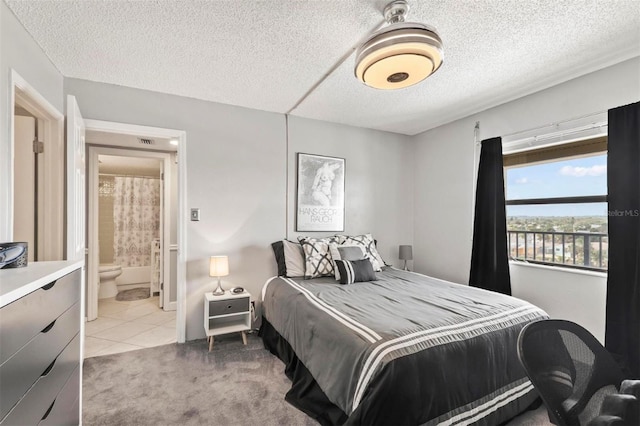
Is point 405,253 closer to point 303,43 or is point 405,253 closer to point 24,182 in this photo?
point 303,43

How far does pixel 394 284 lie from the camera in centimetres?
274

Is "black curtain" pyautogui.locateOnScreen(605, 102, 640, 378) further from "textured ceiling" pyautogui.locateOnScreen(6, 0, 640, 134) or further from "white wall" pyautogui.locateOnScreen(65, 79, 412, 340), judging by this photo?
"white wall" pyautogui.locateOnScreen(65, 79, 412, 340)

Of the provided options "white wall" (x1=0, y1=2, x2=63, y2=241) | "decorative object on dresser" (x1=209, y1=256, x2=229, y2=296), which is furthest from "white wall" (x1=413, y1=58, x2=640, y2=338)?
"white wall" (x1=0, y1=2, x2=63, y2=241)

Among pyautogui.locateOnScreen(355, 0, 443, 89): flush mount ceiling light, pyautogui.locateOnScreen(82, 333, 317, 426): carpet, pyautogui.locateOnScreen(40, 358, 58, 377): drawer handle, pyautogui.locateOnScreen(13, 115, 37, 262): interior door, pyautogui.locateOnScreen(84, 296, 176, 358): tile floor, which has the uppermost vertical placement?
pyautogui.locateOnScreen(355, 0, 443, 89): flush mount ceiling light

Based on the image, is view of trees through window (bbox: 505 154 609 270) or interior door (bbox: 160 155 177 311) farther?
interior door (bbox: 160 155 177 311)

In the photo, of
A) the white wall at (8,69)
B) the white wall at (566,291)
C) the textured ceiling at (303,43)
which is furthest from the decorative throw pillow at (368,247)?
the white wall at (8,69)

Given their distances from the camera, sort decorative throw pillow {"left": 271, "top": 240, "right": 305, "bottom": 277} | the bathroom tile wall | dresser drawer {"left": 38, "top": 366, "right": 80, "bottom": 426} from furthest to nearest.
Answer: the bathroom tile wall, decorative throw pillow {"left": 271, "top": 240, "right": 305, "bottom": 277}, dresser drawer {"left": 38, "top": 366, "right": 80, "bottom": 426}

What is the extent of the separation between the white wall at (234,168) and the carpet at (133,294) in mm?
2251

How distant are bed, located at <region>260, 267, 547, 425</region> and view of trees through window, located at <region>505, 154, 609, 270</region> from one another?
3.39ft

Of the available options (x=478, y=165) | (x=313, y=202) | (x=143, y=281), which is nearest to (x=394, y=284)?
(x=313, y=202)

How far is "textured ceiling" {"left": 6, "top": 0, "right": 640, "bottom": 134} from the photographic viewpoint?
5.64ft

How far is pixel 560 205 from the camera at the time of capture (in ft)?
8.88

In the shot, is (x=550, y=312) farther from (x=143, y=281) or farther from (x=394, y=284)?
(x=143, y=281)

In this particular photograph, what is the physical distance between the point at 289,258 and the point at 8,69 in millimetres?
2481
